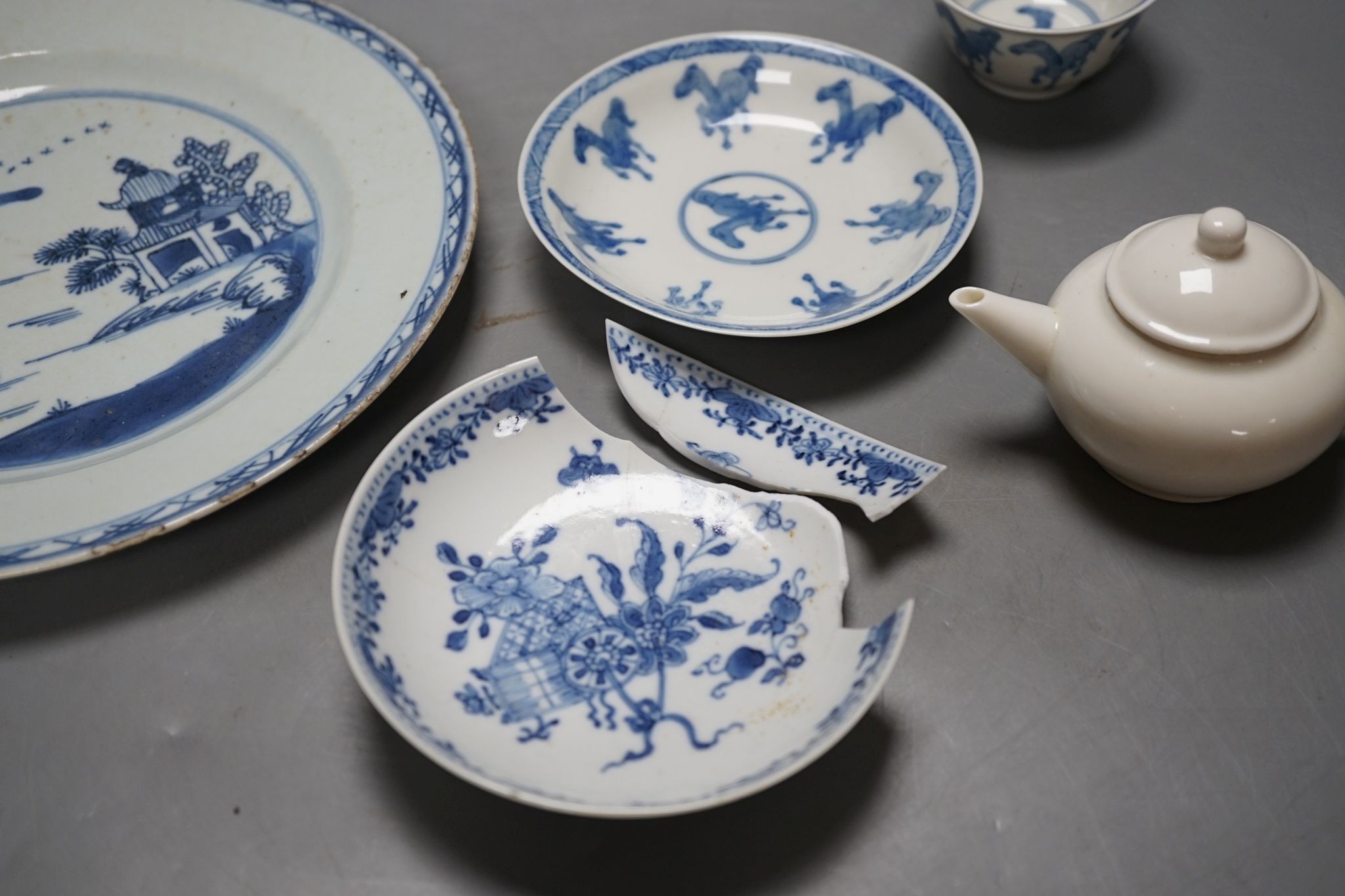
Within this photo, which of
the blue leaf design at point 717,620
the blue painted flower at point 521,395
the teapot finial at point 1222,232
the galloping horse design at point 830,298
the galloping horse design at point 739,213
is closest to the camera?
the teapot finial at point 1222,232

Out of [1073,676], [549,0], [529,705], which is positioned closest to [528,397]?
[529,705]

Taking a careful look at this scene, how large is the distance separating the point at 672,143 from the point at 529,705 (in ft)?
2.54

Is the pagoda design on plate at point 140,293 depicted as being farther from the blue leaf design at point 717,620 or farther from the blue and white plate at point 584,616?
the blue leaf design at point 717,620

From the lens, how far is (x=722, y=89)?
146 cm

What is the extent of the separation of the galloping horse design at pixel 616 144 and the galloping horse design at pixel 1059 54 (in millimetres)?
474

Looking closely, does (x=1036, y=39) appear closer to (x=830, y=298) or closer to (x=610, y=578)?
(x=830, y=298)

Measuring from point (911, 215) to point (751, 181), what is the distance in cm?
21

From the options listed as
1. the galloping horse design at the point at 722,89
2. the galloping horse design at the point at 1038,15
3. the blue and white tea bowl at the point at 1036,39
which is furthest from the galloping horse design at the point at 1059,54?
the galloping horse design at the point at 722,89

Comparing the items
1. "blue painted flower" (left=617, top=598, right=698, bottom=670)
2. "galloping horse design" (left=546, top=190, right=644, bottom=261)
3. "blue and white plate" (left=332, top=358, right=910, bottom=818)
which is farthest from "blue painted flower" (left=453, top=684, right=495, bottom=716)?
"galloping horse design" (left=546, top=190, right=644, bottom=261)

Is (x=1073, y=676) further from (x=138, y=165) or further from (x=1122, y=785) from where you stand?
(x=138, y=165)

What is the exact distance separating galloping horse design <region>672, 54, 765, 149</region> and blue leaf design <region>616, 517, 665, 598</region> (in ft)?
2.06

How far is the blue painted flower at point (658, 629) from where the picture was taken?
0.99 m

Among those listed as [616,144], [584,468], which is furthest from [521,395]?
[616,144]

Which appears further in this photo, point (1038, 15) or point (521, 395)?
point (1038, 15)
